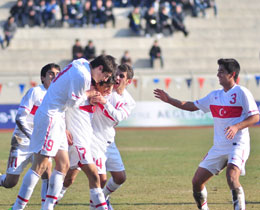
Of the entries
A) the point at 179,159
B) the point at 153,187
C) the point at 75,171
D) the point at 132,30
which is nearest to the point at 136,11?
the point at 132,30

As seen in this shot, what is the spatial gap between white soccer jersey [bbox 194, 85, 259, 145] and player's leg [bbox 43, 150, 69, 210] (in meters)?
2.10

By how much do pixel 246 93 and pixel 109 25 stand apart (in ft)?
92.9

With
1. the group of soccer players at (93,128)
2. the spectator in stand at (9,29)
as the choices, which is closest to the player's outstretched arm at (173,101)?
the group of soccer players at (93,128)

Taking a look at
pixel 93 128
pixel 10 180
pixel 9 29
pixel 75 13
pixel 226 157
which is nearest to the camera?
pixel 226 157

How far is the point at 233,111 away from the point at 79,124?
6.93ft

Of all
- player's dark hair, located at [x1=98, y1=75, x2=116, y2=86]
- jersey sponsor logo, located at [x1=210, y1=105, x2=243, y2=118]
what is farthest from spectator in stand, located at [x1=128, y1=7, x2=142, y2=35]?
player's dark hair, located at [x1=98, y1=75, x2=116, y2=86]

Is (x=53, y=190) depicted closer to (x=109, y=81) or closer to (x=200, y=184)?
(x=109, y=81)

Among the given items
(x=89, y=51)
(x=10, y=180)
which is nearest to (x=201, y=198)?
(x=10, y=180)

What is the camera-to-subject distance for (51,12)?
35.8 metres

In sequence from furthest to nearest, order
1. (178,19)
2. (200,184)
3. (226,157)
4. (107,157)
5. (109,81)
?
1. (178,19)
2. (107,157)
3. (200,184)
4. (226,157)
5. (109,81)

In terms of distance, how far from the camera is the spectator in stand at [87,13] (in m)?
36.4

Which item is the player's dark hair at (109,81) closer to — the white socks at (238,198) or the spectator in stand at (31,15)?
the white socks at (238,198)

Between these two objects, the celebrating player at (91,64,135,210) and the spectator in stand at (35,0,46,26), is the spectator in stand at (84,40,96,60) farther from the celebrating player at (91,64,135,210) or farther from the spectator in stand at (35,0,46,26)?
the celebrating player at (91,64,135,210)

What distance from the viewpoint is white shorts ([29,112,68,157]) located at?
8.38 m
